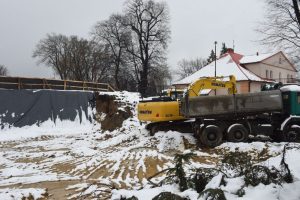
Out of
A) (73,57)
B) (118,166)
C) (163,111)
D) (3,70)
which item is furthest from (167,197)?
(3,70)

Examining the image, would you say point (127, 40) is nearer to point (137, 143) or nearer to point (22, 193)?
point (137, 143)

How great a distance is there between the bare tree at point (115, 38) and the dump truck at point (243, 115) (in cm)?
3778

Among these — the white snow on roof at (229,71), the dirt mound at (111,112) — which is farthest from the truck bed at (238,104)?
the white snow on roof at (229,71)

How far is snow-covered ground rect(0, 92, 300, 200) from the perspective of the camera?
459cm

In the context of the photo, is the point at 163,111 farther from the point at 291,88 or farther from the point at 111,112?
the point at 111,112

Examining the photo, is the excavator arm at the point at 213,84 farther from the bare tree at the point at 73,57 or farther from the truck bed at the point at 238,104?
the bare tree at the point at 73,57

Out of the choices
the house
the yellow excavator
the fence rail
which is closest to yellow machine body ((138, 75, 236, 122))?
the yellow excavator

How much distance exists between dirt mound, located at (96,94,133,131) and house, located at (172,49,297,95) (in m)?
19.4

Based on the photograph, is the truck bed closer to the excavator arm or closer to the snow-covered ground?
the excavator arm

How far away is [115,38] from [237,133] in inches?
1581

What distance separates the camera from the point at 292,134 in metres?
16.0

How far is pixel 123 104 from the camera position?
26.2 m

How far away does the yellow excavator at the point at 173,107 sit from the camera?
54.7ft

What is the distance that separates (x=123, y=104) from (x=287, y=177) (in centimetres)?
2199
